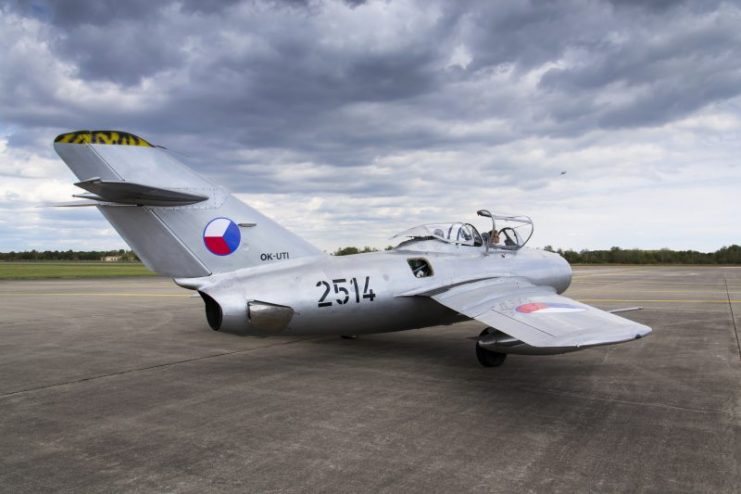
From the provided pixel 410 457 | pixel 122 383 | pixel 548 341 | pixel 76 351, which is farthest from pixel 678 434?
pixel 76 351

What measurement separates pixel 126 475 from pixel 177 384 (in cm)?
320

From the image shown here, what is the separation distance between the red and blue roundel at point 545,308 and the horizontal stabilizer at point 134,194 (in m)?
5.05

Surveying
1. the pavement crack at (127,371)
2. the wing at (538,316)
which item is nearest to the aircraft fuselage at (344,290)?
the wing at (538,316)

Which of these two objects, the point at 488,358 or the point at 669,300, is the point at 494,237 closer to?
the point at 488,358

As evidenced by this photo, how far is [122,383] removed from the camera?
7.41m

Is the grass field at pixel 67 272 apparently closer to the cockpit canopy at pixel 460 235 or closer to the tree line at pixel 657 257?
the cockpit canopy at pixel 460 235

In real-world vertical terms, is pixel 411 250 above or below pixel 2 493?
above

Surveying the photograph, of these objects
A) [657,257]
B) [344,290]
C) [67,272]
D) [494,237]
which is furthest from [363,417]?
[657,257]

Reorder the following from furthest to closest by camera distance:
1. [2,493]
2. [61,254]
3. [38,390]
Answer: [61,254] < [38,390] < [2,493]

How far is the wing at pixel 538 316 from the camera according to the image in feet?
19.9

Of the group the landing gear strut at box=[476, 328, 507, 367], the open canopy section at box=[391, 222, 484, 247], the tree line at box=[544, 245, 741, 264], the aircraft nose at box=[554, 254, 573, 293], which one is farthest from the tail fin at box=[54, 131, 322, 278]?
the tree line at box=[544, 245, 741, 264]

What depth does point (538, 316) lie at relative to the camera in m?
7.09

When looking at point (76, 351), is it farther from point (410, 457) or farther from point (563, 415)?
point (563, 415)

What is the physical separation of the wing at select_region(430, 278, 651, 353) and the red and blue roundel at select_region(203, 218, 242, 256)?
11.2ft
